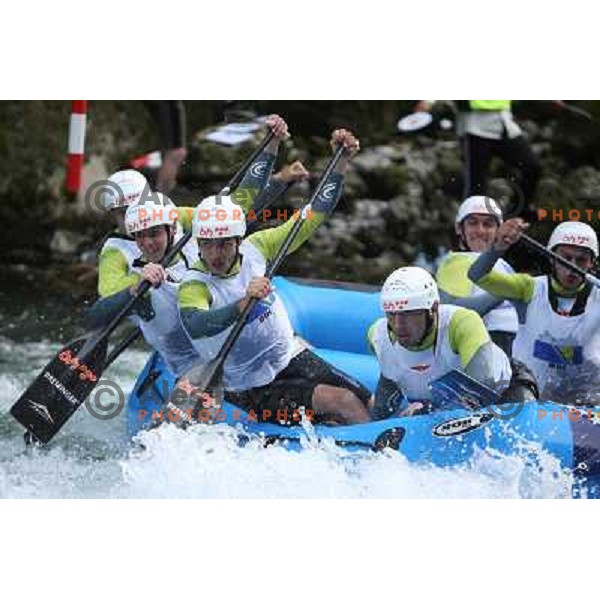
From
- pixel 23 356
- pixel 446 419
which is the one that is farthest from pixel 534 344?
pixel 23 356

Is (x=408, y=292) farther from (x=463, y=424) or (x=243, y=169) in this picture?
(x=243, y=169)

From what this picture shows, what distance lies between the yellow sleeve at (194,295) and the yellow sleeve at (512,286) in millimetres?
796

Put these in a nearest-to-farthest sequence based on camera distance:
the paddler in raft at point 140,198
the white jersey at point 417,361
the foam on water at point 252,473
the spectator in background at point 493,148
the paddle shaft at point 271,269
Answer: the foam on water at point 252,473 → the white jersey at point 417,361 → the paddle shaft at point 271,269 → the paddler in raft at point 140,198 → the spectator in background at point 493,148

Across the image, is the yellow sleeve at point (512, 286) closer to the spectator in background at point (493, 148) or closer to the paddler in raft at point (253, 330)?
the paddler in raft at point (253, 330)

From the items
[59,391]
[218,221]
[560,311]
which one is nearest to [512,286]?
[560,311]

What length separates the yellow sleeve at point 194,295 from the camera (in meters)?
4.54

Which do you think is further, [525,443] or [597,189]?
[597,189]

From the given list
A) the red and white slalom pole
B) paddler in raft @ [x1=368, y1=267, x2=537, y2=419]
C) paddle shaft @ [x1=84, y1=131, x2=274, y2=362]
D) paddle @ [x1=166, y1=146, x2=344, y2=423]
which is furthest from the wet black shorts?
the red and white slalom pole

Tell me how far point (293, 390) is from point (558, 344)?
0.78m

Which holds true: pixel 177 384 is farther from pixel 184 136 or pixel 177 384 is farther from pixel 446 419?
pixel 184 136

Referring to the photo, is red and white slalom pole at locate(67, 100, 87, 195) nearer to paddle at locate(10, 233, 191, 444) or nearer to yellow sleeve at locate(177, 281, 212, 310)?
paddle at locate(10, 233, 191, 444)

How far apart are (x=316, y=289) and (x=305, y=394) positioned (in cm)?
98

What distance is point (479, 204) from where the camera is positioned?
16.0 ft

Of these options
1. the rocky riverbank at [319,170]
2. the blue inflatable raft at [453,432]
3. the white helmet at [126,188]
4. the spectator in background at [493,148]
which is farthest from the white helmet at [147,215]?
the spectator in background at [493,148]
